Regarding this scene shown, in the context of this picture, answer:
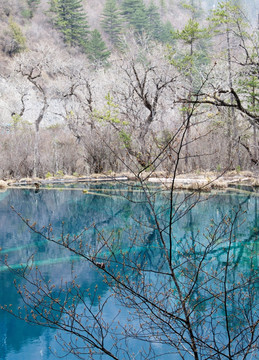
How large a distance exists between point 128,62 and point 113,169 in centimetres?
536

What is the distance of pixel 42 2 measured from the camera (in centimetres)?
4888

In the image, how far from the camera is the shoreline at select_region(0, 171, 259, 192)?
14266 millimetres

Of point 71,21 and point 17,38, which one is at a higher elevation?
point 71,21

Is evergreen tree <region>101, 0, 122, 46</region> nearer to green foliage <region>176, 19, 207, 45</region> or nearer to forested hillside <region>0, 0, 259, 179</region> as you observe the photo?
forested hillside <region>0, 0, 259, 179</region>

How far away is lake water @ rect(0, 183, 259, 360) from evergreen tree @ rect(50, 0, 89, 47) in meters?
30.4

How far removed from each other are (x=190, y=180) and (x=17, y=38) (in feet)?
98.2

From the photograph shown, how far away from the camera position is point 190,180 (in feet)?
50.7

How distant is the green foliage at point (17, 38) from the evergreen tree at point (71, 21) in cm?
500

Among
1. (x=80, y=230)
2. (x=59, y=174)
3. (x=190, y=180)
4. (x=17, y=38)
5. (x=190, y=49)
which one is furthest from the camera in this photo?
(x=17, y=38)

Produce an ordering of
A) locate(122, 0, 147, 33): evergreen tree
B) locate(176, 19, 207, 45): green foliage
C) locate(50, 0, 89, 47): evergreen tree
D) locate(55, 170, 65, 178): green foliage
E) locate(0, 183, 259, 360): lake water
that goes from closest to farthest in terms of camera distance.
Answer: locate(0, 183, 259, 360): lake water
locate(176, 19, 207, 45): green foliage
locate(55, 170, 65, 178): green foliage
locate(50, 0, 89, 47): evergreen tree
locate(122, 0, 147, 33): evergreen tree

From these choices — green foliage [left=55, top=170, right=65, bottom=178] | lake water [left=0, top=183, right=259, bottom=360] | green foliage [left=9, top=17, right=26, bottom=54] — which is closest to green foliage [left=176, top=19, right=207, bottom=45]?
lake water [left=0, top=183, right=259, bottom=360]

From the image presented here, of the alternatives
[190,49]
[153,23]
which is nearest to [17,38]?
[153,23]

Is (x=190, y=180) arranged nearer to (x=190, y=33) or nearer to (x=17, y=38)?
(x=190, y=33)

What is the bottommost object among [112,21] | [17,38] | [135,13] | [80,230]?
[80,230]
